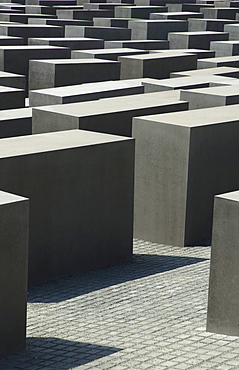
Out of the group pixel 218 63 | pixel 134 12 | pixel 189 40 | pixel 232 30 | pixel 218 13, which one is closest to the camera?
pixel 218 63

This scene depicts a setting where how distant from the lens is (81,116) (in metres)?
11.9

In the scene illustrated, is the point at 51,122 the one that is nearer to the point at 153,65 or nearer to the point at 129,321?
the point at 129,321

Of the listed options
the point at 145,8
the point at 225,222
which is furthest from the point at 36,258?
the point at 145,8

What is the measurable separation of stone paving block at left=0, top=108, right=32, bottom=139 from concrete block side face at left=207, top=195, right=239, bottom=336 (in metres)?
6.72

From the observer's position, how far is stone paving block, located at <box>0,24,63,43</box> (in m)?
26.0

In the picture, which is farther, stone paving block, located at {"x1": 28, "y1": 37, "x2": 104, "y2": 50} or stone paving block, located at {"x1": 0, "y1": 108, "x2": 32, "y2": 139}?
stone paving block, located at {"x1": 28, "y1": 37, "x2": 104, "y2": 50}

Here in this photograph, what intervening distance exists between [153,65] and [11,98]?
6196 millimetres

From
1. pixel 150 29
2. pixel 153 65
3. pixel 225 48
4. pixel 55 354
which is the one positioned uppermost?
pixel 150 29

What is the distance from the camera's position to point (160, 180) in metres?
11.7

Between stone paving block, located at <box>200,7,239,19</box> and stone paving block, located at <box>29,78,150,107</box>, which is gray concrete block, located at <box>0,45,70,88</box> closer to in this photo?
stone paving block, located at <box>29,78,150,107</box>

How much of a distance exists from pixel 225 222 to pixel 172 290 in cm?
218

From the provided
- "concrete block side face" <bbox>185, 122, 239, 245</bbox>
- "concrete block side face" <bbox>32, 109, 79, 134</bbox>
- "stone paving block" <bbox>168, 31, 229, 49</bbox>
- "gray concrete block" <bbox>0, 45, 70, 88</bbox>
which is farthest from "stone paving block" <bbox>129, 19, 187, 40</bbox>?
"concrete block side face" <bbox>185, 122, 239, 245</bbox>

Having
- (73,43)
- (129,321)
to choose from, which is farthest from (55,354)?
(73,43)

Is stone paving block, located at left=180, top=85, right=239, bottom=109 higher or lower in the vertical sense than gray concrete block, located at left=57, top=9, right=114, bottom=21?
lower
